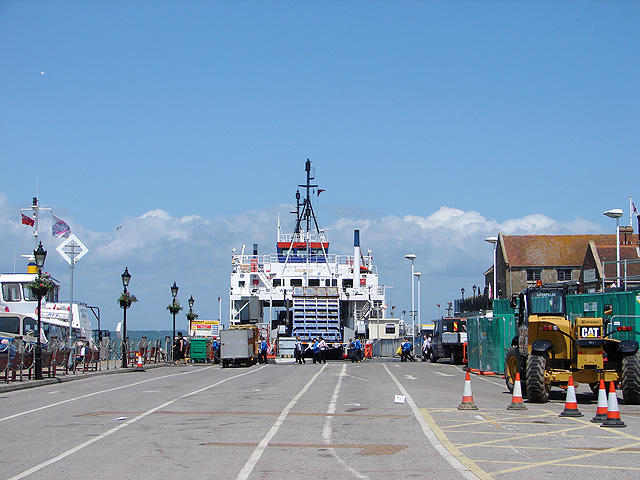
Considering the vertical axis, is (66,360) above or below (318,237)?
below

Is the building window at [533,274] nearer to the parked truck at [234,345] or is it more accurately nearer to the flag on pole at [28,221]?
the parked truck at [234,345]

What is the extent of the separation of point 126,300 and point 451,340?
15.9m

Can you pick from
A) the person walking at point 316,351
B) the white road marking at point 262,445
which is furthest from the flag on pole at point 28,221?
the white road marking at point 262,445

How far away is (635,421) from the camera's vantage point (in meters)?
13.9

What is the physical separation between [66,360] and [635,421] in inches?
818

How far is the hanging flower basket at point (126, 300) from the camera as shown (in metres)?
36.3

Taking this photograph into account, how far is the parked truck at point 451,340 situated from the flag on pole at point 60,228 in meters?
19.3

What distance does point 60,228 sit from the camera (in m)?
38.9

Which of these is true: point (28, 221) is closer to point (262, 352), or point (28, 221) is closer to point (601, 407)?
point (262, 352)

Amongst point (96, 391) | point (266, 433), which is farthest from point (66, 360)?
point (266, 433)

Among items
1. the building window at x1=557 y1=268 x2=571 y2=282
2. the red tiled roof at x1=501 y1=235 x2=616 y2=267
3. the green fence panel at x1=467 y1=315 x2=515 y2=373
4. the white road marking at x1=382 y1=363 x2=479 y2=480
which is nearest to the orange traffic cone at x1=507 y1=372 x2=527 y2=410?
the white road marking at x1=382 y1=363 x2=479 y2=480

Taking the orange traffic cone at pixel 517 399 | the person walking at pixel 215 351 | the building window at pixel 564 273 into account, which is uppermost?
the building window at pixel 564 273

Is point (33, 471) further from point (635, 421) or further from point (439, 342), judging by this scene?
point (439, 342)

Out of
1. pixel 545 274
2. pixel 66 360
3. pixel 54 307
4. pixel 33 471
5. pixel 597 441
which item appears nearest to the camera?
pixel 33 471
